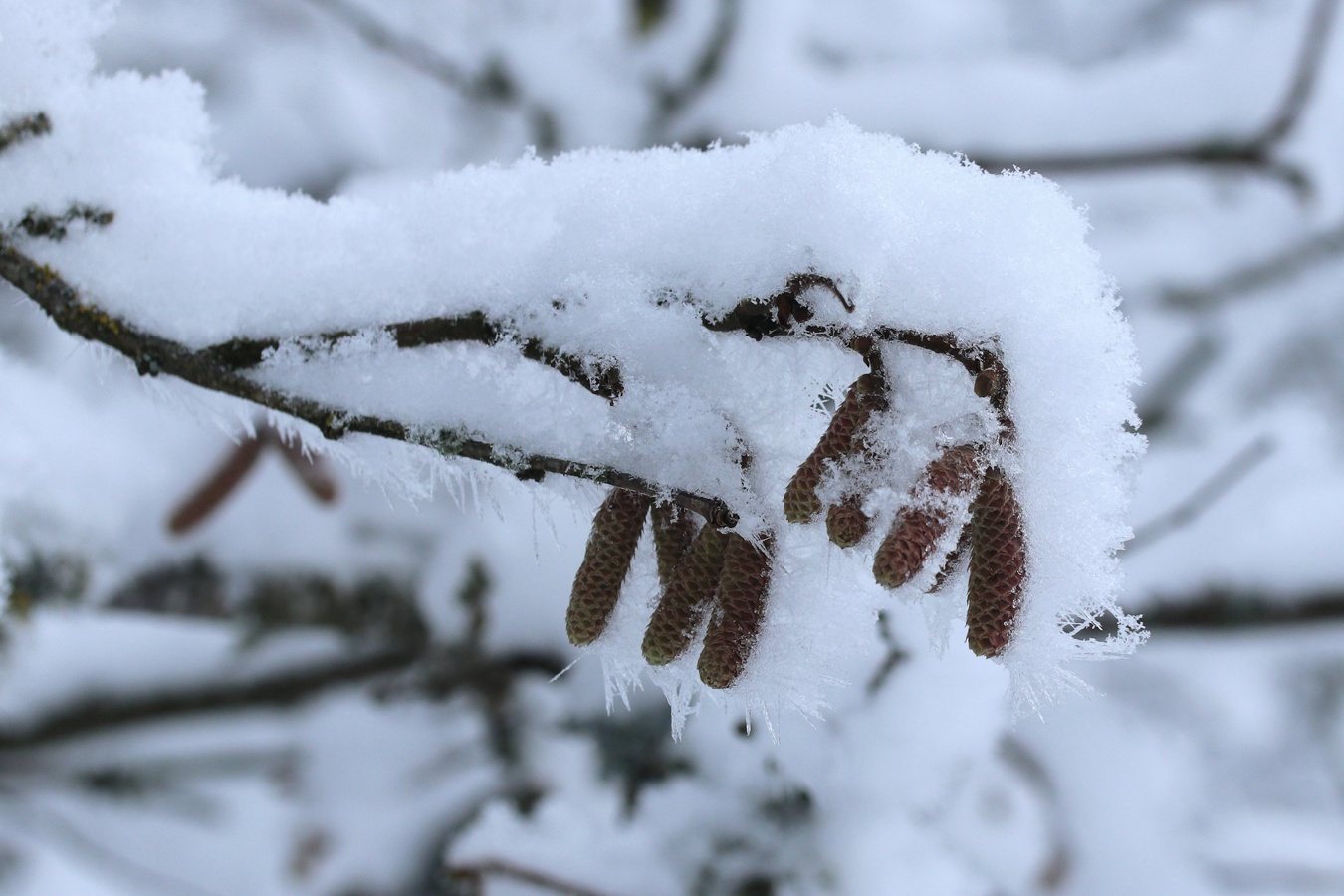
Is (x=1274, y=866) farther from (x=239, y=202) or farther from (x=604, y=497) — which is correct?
(x=239, y=202)

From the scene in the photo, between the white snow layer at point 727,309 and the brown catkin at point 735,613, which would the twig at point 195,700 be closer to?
the white snow layer at point 727,309

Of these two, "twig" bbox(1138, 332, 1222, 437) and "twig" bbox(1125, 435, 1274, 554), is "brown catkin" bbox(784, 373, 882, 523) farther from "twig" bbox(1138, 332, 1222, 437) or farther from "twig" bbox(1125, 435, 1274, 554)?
"twig" bbox(1138, 332, 1222, 437)

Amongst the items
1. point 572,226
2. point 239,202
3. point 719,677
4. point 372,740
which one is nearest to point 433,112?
point 372,740

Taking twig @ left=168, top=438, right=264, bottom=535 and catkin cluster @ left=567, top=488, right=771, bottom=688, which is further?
twig @ left=168, top=438, right=264, bottom=535

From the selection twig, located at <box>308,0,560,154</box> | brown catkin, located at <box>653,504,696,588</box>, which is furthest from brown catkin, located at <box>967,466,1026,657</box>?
twig, located at <box>308,0,560,154</box>

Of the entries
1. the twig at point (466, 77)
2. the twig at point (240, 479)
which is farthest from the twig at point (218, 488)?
the twig at point (466, 77)

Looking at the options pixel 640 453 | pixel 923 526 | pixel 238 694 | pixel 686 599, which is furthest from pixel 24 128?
pixel 238 694
